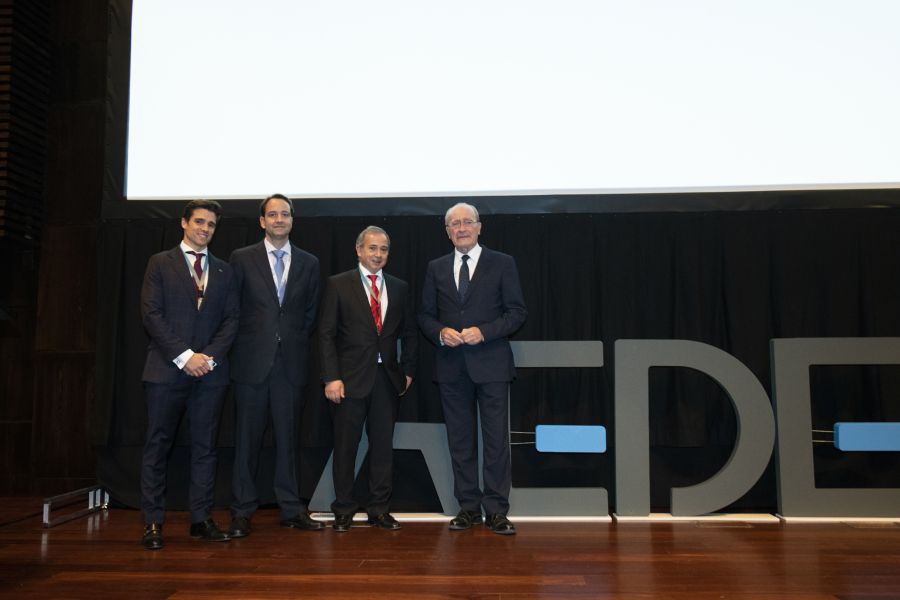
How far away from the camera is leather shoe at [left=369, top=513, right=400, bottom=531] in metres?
3.77

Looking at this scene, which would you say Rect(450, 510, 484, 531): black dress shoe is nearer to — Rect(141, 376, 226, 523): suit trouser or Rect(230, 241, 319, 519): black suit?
Rect(230, 241, 319, 519): black suit

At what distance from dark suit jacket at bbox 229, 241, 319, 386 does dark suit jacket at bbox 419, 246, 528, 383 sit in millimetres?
664

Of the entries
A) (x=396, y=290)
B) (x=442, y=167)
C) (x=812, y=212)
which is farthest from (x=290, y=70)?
(x=812, y=212)

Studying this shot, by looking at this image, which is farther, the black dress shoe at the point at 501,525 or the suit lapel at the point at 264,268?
the suit lapel at the point at 264,268

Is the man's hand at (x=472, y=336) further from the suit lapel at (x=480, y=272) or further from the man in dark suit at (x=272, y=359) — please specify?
the man in dark suit at (x=272, y=359)

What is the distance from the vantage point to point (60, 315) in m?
4.95

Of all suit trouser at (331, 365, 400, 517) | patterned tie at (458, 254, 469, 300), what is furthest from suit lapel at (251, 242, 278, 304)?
patterned tie at (458, 254, 469, 300)

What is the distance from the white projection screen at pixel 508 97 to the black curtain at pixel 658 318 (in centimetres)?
27

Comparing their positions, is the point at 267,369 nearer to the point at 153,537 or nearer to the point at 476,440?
the point at 153,537

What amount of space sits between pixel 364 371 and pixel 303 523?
86 cm

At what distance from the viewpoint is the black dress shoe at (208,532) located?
139 inches

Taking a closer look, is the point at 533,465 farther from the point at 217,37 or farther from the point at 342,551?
the point at 217,37

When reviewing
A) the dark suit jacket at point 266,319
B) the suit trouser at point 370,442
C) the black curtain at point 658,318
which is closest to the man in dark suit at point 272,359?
the dark suit jacket at point 266,319

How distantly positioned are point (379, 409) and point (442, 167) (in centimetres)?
158
